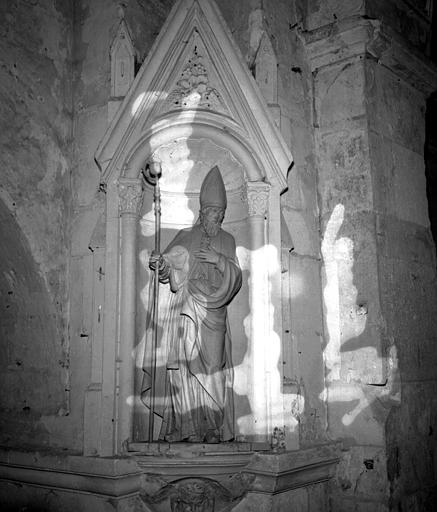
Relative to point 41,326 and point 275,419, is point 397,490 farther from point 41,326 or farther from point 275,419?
point 41,326

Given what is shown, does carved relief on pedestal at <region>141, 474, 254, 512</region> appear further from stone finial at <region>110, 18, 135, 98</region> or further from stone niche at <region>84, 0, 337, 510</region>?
stone finial at <region>110, 18, 135, 98</region>

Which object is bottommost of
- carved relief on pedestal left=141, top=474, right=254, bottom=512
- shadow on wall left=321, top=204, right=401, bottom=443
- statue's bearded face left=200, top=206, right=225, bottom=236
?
carved relief on pedestal left=141, top=474, right=254, bottom=512

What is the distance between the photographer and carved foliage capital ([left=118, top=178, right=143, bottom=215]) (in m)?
4.37

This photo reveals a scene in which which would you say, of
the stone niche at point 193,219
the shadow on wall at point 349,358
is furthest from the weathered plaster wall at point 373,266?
the stone niche at point 193,219

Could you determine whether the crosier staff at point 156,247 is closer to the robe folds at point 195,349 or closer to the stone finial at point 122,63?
the robe folds at point 195,349

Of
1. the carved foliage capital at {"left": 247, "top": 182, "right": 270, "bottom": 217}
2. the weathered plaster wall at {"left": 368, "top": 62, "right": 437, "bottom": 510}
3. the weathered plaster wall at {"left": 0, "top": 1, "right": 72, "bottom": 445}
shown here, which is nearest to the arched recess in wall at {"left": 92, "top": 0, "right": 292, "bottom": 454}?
the carved foliage capital at {"left": 247, "top": 182, "right": 270, "bottom": 217}

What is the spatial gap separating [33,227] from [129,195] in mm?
835

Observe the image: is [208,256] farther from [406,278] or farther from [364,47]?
[364,47]

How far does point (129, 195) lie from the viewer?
439 centimetres

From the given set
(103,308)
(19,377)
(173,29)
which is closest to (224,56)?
(173,29)

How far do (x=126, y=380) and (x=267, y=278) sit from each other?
1.14 m

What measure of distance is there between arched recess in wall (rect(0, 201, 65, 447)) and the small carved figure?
2.82ft

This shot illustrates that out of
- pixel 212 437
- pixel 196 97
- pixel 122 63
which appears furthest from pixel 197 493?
pixel 122 63

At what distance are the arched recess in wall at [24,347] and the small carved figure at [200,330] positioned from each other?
0.86 metres
